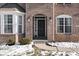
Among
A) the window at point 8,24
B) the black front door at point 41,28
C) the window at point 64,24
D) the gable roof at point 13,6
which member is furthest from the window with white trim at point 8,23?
the window at point 64,24

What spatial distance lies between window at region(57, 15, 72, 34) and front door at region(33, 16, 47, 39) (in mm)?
1405

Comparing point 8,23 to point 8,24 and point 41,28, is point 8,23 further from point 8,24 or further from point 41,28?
point 41,28

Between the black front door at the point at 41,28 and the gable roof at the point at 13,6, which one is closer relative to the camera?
the gable roof at the point at 13,6

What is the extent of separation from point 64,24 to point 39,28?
2.44 m

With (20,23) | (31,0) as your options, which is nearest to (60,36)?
(20,23)

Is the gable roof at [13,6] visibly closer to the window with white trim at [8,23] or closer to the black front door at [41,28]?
the window with white trim at [8,23]

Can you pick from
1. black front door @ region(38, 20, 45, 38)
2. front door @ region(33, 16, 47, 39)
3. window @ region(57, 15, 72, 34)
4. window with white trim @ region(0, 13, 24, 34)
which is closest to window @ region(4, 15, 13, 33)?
window with white trim @ region(0, 13, 24, 34)

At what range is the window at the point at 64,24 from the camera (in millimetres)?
24094

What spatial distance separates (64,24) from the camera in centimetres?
2408

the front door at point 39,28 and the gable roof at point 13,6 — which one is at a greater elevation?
the gable roof at point 13,6

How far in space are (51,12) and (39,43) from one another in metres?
3.12

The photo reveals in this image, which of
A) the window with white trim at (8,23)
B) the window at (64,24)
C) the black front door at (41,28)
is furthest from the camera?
the black front door at (41,28)

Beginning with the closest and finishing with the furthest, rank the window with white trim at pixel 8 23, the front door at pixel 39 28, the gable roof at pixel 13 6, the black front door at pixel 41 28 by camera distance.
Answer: the window with white trim at pixel 8 23, the gable roof at pixel 13 6, the front door at pixel 39 28, the black front door at pixel 41 28

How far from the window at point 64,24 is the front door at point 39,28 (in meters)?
1.40
